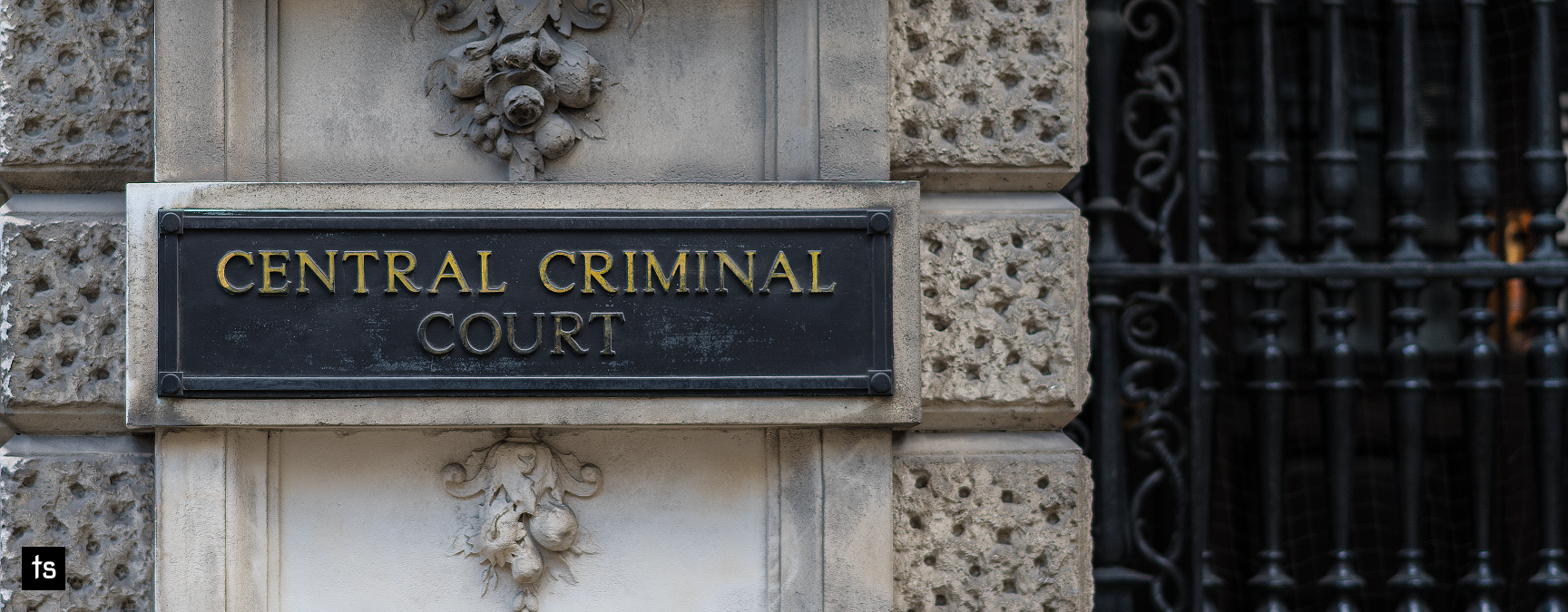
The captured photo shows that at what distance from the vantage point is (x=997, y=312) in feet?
8.85

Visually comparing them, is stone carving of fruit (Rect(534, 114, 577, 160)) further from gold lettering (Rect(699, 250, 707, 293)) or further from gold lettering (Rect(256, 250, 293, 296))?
gold lettering (Rect(256, 250, 293, 296))

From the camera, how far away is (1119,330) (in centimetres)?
296

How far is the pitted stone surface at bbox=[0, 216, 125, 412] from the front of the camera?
2.59 meters

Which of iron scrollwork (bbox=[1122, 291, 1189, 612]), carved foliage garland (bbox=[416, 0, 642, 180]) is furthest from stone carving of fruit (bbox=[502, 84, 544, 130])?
iron scrollwork (bbox=[1122, 291, 1189, 612])

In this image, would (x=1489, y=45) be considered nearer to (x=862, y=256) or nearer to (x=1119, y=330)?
(x=1119, y=330)

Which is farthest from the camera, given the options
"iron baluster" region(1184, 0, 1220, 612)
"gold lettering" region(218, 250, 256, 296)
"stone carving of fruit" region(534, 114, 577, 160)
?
"iron baluster" region(1184, 0, 1220, 612)

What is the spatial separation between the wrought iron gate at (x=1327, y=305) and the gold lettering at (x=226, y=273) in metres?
1.91

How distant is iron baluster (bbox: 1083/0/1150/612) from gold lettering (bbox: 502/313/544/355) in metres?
1.33

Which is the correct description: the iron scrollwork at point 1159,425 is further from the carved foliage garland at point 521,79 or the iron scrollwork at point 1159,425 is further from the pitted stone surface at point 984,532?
the carved foliage garland at point 521,79

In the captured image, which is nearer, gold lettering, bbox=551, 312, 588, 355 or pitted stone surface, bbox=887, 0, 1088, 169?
gold lettering, bbox=551, 312, 588, 355

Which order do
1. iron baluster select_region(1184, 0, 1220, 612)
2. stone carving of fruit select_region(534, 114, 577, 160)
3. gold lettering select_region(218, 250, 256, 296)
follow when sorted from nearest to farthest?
gold lettering select_region(218, 250, 256, 296) < stone carving of fruit select_region(534, 114, 577, 160) < iron baluster select_region(1184, 0, 1220, 612)

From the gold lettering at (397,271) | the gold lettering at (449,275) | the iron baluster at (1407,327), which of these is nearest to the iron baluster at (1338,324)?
the iron baluster at (1407,327)

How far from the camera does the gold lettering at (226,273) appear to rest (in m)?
2.53

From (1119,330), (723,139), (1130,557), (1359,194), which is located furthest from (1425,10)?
(723,139)
